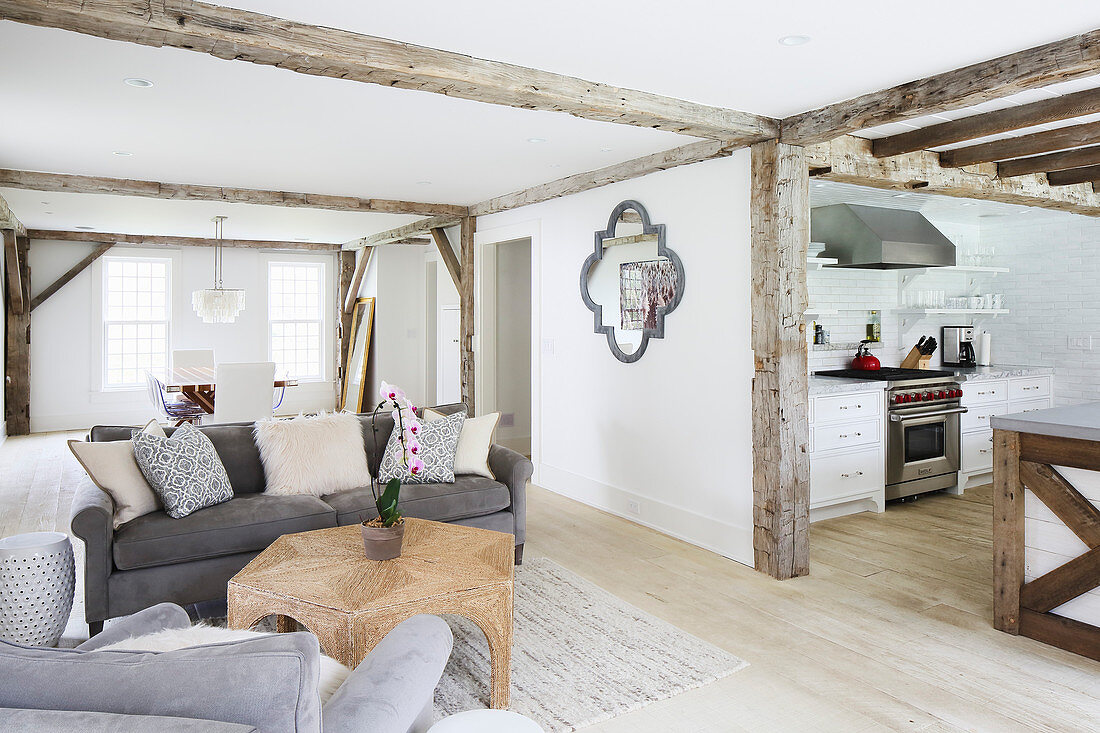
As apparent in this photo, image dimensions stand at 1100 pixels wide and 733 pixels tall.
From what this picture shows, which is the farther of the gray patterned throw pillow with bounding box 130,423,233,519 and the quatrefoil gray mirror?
the quatrefoil gray mirror

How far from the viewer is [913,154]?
15.0 feet

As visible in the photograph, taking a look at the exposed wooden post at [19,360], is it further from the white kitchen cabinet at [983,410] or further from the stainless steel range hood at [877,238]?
the white kitchen cabinet at [983,410]

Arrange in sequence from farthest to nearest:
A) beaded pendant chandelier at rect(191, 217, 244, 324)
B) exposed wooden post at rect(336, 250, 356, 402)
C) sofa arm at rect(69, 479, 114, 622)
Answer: exposed wooden post at rect(336, 250, 356, 402)
beaded pendant chandelier at rect(191, 217, 244, 324)
sofa arm at rect(69, 479, 114, 622)

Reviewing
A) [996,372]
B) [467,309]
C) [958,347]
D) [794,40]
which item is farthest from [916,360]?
[794,40]

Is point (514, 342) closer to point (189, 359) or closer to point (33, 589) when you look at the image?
point (189, 359)

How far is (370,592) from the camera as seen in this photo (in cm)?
249

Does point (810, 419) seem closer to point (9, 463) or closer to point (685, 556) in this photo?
point (685, 556)

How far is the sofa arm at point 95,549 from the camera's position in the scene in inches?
121

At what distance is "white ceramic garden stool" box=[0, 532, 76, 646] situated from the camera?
109 inches

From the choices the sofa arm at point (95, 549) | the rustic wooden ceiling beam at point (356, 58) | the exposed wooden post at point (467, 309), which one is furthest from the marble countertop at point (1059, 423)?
the exposed wooden post at point (467, 309)

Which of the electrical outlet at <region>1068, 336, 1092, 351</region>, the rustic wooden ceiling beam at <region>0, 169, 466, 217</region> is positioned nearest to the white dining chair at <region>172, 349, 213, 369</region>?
the rustic wooden ceiling beam at <region>0, 169, 466, 217</region>

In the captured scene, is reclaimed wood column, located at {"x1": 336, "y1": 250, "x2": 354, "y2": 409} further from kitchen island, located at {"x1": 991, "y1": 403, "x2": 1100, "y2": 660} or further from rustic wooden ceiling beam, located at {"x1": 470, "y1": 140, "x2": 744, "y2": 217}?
kitchen island, located at {"x1": 991, "y1": 403, "x2": 1100, "y2": 660}

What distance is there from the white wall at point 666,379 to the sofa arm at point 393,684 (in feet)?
9.48

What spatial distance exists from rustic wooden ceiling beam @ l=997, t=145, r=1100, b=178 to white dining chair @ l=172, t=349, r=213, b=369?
8388mm
